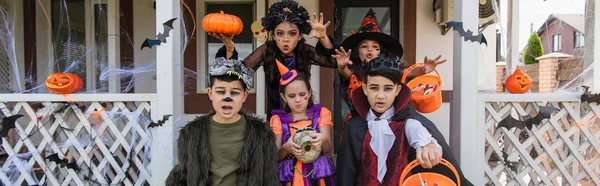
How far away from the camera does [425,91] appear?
2.72m

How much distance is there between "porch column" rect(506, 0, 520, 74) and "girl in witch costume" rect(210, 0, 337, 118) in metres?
1.94

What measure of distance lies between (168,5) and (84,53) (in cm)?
288

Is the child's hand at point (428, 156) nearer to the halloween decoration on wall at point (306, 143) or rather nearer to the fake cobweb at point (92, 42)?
the halloween decoration on wall at point (306, 143)

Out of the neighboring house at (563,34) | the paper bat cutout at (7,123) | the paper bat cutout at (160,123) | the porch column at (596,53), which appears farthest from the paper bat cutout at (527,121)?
the paper bat cutout at (7,123)

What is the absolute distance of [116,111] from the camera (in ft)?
9.78

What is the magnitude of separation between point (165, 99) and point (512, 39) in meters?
3.38

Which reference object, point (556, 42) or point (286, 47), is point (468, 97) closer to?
point (286, 47)

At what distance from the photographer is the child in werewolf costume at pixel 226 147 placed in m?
2.19

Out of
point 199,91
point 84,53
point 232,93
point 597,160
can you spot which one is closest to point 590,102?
point 597,160

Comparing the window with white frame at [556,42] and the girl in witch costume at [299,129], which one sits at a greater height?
the window with white frame at [556,42]

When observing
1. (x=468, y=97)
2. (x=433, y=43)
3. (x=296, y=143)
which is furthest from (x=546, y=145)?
(x=433, y=43)

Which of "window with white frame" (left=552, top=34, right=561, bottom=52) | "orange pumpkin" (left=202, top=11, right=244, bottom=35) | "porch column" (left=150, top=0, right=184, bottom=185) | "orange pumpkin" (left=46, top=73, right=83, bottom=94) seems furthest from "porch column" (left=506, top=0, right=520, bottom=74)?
"orange pumpkin" (left=46, top=73, right=83, bottom=94)

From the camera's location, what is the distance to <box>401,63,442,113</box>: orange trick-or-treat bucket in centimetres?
262

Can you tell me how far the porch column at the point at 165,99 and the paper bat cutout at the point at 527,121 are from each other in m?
2.54
